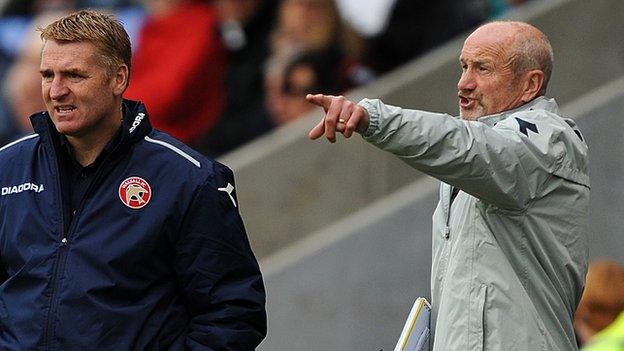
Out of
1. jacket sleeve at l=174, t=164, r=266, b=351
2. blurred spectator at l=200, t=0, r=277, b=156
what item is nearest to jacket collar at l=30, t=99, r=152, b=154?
jacket sleeve at l=174, t=164, r=266, b=351

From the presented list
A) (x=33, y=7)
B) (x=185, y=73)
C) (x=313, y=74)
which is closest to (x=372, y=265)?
(x=313, y=74)

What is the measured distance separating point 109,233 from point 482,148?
3.33ft

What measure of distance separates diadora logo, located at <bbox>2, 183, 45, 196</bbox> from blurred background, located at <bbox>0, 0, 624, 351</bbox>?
3.77 m

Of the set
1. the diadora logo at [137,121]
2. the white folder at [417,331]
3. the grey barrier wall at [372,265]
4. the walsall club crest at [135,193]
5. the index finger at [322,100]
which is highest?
the index finger at [322,100]

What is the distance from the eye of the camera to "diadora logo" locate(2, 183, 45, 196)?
4417mm

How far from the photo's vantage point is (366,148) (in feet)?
27.2

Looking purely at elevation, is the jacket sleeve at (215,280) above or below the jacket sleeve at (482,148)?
below

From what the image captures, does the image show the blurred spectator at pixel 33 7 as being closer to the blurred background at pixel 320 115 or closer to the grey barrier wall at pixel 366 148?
the blurred background at pixel 320 115

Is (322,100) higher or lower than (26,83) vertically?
higher

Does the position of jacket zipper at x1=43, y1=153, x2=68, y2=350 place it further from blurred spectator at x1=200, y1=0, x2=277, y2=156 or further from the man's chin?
blurred spectator at x1=200, y1=0, x2=277, y2=156

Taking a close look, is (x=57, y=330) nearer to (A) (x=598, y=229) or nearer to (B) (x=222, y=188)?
(B) (x=222, y=188)

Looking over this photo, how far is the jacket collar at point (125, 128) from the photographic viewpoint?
443cm

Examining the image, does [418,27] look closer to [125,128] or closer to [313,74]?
[313,74]

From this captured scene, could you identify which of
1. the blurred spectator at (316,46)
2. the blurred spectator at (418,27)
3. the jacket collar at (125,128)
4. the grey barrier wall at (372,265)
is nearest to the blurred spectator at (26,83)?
the blurred spectator at (316,46)
